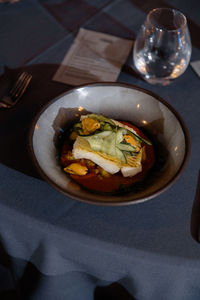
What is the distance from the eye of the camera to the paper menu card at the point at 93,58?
0.92m

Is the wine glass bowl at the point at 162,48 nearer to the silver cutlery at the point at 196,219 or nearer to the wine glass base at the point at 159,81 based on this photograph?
the wine glass base at the point at 159,81

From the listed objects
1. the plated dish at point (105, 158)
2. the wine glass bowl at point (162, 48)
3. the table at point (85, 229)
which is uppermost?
the wine glass bowl at point (162, 48)

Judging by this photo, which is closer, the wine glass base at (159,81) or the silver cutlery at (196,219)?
the silver cutlery at (196,219)

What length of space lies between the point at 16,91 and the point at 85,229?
45cm

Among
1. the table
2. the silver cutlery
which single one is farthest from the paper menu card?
the silver cutlery

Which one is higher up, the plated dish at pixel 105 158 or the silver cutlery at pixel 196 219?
Answer: the plated dish at pixel 105 158

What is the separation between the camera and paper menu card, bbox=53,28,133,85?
0.92 m

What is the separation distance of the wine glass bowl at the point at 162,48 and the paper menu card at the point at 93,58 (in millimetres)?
81

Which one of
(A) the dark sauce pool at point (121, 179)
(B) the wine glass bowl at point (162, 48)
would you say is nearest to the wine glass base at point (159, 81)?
(B) the wine glass bowl at point (162, 48)

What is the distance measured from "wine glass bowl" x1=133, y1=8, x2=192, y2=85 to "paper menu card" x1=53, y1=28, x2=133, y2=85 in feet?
0.27

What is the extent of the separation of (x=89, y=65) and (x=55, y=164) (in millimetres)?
427

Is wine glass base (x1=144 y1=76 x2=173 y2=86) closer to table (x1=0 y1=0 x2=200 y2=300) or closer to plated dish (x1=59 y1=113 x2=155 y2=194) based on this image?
table (x1=0 y1=0 x2=200 y2=300)

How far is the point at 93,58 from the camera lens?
983 millimetres

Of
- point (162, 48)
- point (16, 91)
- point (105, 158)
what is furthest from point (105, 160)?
point (162, 48)
